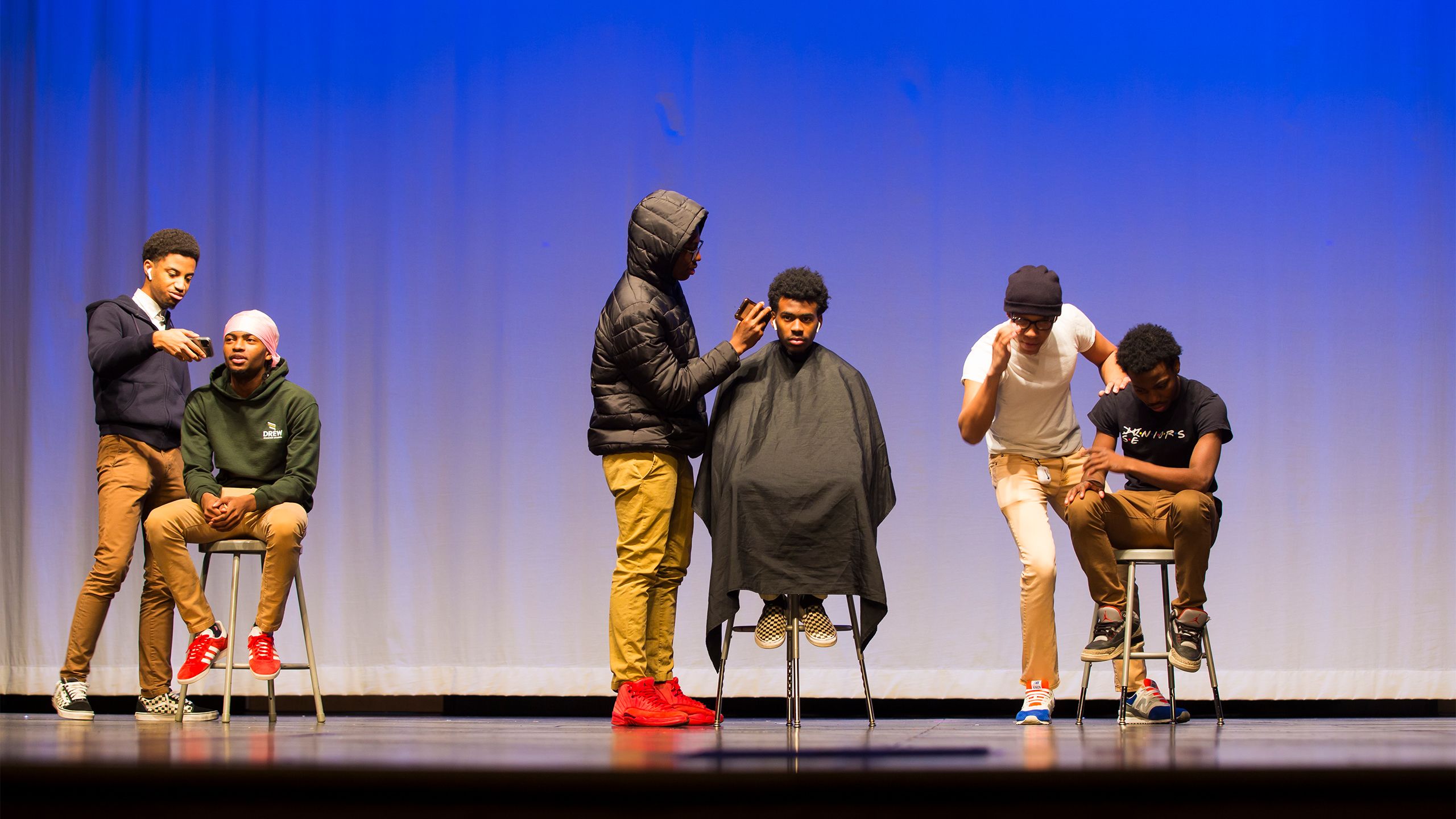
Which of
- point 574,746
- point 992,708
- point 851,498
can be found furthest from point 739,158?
point 574,746

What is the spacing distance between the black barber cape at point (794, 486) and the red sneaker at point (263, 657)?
1.23 metres

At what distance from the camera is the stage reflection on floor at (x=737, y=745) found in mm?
1548

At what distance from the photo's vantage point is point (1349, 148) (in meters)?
4.32

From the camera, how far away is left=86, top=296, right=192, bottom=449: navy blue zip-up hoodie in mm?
3465

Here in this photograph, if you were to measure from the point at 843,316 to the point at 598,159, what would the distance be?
42.5 inches

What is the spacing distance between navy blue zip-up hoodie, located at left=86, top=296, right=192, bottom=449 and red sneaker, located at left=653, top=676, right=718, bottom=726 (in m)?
1.63

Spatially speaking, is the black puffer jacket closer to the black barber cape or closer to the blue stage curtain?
the black barber cape

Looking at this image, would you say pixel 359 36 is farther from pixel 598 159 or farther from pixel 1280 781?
pixel 1280 781

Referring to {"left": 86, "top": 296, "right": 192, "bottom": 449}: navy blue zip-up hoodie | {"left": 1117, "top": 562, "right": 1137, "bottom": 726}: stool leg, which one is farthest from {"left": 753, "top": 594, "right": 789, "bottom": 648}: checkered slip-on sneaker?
{"left": 86, "top": 296, "right": 192, "bottom": 449}: navy blue zip-up hoodie

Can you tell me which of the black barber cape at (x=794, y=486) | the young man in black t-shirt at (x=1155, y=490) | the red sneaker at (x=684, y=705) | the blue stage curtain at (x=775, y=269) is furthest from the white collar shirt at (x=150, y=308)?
the young man in black t-shirt at (x=1155, y=490)

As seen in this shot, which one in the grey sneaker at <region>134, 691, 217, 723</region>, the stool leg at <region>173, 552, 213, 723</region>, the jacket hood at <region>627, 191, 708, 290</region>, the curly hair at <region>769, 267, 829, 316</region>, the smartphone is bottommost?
the grey sneaker at <region>134, 691, 217, 723</region>

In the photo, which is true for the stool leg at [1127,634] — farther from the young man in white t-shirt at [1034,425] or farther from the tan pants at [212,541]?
the tan pants at [212,541]

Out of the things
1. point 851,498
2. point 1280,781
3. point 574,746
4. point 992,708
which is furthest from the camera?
point 992,708

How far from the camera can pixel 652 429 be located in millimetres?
3072
